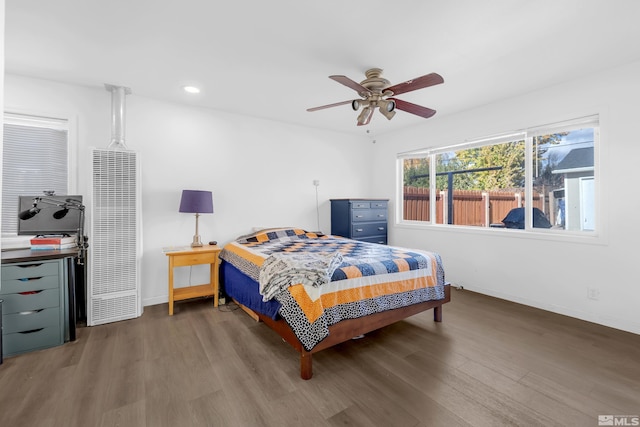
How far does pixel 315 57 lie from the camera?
8.42ft

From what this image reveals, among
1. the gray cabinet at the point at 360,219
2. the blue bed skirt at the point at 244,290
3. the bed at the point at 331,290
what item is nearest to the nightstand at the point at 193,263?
the blue bed skirt at the point at 244,290

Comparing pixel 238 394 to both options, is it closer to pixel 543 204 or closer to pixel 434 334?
pixel 434 334

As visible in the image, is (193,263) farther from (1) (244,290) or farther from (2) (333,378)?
(2) (333,378)

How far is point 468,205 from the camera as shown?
424 centimetres

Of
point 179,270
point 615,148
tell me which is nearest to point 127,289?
point 179,270

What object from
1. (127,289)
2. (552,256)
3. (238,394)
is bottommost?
(238,394)

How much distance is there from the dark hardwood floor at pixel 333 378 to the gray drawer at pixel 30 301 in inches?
14.4

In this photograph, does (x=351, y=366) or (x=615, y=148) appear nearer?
(x=351, y=366)

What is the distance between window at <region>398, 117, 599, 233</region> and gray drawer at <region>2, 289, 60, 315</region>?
14.9 ft

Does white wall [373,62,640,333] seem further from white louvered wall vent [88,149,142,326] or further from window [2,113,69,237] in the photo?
window [2,113,69,237]

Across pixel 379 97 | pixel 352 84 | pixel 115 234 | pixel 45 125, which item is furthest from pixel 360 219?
pixel 45 125

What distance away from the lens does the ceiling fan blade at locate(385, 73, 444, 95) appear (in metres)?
2.20

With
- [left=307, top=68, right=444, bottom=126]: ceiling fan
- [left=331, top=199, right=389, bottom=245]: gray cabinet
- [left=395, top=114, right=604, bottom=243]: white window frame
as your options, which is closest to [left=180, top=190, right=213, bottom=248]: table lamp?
[left=307, top=68, right=444, bottom=126]: ceiling fan

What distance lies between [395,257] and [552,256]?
1.91 metres
